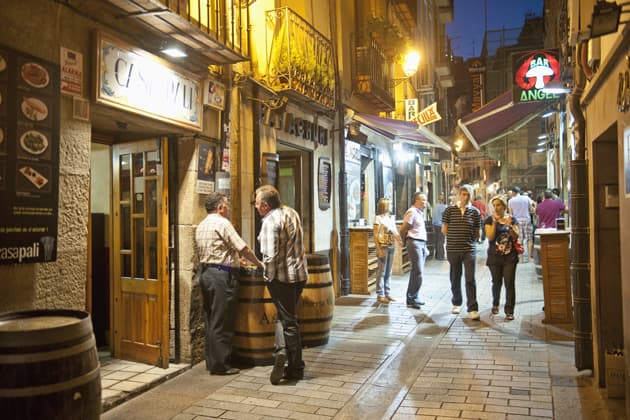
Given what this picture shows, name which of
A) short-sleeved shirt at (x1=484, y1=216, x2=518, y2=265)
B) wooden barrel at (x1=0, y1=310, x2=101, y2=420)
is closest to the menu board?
wooden barrel at (x1=0, y1=310, x2=101, y2=420)

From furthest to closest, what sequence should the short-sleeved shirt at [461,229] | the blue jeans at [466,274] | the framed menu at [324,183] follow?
the framed menu at [324,183], the short-sleeved shirt at [461,229], the blue jeans at [466,274]

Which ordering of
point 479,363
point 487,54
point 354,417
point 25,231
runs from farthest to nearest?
1. point 487,54
2. point 479,363
3. point 354,417
4. point 25,231

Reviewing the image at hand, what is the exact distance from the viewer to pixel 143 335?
6.23 m

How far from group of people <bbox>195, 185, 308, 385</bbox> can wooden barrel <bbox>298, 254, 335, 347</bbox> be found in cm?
84

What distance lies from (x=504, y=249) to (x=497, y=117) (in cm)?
521

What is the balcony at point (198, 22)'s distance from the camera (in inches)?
193

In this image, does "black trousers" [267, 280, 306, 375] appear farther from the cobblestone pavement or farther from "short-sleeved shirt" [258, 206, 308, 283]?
the cobblestone pavement

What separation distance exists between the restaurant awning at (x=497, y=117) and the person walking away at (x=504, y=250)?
395cm

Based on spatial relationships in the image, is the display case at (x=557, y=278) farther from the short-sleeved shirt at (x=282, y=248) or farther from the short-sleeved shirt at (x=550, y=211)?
the short-sleeved shirt at (x=550, y=211)

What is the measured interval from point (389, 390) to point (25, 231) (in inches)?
136

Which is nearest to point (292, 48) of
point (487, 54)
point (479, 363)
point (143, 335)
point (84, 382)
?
point (143, 335)

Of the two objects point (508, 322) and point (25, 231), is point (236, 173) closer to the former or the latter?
point (25, 231)

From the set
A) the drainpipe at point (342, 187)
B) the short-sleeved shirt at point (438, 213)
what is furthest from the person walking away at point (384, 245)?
the short-sleeved shirt at point (438, 213)

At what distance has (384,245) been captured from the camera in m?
9.68
